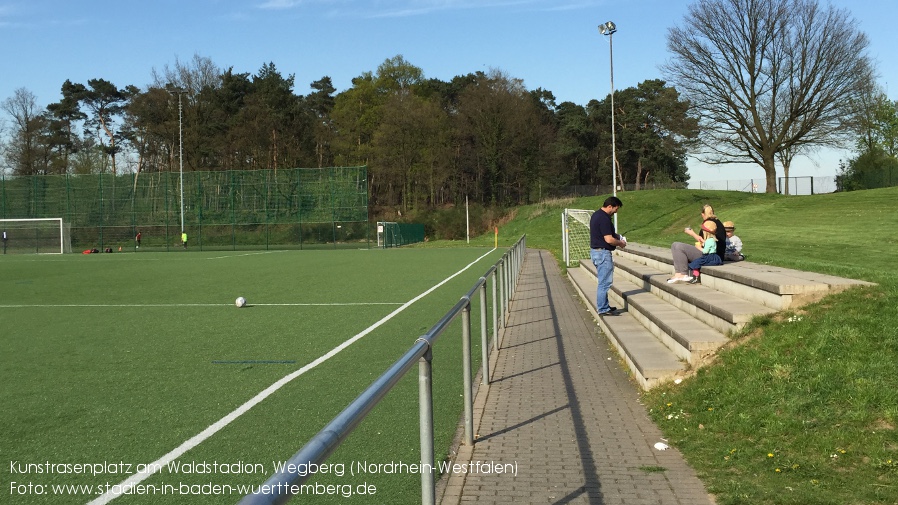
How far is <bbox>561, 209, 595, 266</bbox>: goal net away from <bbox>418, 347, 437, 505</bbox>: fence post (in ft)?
75.7

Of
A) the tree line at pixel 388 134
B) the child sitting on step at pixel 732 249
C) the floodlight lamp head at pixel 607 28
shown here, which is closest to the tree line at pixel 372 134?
the tree line at pixel 388 134

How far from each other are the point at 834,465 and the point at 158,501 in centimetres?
377

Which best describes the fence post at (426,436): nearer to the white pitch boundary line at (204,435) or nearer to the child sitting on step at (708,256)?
the white pitch boundary line at (204,435)

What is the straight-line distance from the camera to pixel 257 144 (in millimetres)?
72875

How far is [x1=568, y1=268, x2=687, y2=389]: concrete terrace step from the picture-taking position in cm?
693

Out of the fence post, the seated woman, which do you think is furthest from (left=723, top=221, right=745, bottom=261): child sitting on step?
the fence post

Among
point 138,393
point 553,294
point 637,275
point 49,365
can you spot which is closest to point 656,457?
point 138,393

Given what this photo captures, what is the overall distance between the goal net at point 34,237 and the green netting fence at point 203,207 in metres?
2.51

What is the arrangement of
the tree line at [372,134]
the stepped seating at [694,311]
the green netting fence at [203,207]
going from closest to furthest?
the stepped seating at [694,311] < the green netting fence at [203,207] < the tree line at [372,134]

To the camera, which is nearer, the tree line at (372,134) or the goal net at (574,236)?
the goal net at (574,236)

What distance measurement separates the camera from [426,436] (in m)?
3.59

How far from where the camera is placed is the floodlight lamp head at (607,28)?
3622 centimetres

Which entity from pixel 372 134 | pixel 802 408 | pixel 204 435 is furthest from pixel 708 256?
pixel 372 134

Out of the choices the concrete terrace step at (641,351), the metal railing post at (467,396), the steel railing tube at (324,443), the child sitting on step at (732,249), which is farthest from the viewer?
the child sitting on step at (732,249)
